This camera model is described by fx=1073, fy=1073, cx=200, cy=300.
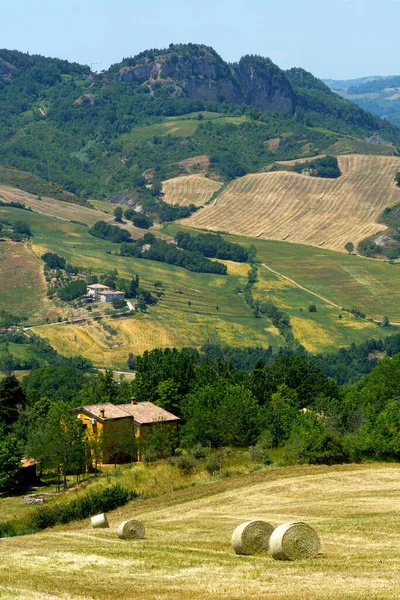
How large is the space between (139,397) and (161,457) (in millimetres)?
19788

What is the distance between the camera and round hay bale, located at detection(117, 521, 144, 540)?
44688 mm

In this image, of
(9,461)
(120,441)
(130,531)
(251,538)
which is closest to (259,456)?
(120,441)

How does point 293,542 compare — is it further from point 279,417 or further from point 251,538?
point 279,417

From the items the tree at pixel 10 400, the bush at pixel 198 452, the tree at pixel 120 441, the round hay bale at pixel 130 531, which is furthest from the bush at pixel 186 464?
the round hay bale at pixel 130 531

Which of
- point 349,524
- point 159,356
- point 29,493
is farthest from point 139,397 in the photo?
point 349,524

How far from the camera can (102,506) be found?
6519cm

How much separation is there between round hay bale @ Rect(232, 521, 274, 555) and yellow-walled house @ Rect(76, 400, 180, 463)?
4918cm

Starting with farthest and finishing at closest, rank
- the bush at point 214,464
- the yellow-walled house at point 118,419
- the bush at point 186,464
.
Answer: the yellow-walled house at point 118,419
the bush at point 186,464
the bush at point 214,464

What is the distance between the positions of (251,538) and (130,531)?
27.3 ft

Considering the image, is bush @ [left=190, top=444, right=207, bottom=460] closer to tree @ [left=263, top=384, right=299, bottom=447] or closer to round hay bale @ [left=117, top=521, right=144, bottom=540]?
tree @ [left=263, top=384, right=299, bottom=447]

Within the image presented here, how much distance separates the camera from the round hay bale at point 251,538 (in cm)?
3797

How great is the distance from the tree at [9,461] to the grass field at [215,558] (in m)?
19.8

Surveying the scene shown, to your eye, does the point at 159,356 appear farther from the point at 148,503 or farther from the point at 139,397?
the point at 148,503

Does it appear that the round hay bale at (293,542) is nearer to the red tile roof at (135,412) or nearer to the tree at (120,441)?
the tree at (120,441)
